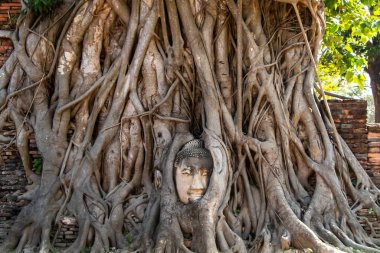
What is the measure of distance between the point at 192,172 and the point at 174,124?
606 millimetres

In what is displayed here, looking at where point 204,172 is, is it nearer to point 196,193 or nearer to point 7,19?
point 196,193

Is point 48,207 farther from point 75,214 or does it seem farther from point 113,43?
point 113,43

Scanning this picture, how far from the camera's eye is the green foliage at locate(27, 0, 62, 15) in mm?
5148

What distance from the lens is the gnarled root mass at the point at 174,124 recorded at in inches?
175

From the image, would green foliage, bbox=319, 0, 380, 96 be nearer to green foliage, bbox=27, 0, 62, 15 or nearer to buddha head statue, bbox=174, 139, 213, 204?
buddha head statue, bbox=174, 139, 213, 204

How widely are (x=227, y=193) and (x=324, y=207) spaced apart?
84cm

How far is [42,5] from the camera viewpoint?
5184 millimetres

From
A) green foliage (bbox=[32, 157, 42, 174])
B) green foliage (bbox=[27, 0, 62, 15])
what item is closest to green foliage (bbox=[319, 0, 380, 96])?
green foliage (bbox=[27, 0, 62, 15])

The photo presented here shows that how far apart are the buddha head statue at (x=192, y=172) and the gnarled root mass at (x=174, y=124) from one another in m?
0.07

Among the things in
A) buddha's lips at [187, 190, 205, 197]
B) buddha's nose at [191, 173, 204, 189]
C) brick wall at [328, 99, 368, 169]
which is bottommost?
Result: buddha's lips at [187, 190, 205, 197]

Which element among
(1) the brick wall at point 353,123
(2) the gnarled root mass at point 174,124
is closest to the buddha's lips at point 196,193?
(2) the gnarled root mass at point 174,124

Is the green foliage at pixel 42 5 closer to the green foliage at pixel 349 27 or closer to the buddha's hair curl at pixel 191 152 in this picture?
the buddha's hair curl at pixel 191 152

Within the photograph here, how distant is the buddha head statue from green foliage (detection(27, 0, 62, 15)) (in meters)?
1.99

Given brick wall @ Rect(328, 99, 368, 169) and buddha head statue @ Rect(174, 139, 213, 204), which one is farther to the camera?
brick wall @ Rect(328, 99, 368, 169)
